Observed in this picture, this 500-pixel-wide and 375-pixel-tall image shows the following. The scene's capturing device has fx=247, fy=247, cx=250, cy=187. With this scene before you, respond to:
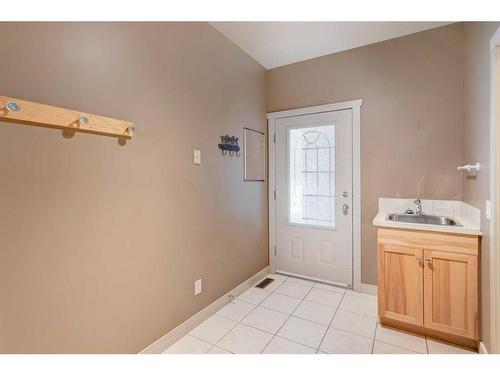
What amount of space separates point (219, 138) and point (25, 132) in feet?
4.79

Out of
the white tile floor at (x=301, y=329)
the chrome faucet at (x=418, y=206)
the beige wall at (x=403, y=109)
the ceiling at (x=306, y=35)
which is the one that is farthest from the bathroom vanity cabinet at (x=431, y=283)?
the ceiling at (x=306, y=35)

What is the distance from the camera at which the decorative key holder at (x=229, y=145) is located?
7.93 feet

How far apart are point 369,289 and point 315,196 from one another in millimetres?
1149

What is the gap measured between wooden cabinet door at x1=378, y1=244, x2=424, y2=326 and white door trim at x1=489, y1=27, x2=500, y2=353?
44 cm

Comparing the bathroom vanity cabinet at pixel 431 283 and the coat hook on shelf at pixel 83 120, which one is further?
the bathroom vanity cabinet at pixel 431 283

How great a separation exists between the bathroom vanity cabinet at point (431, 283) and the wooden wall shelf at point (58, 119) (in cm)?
209

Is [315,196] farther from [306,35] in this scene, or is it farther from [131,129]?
[131,129]

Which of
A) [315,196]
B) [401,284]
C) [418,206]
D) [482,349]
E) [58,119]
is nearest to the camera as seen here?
[58,119]

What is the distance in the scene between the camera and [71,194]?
4.32 ft

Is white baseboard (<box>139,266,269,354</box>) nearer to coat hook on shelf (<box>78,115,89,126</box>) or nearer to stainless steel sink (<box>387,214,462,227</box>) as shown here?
coat hook on shelf (<box>78,115,89,126</box>)

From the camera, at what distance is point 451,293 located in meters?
1.80

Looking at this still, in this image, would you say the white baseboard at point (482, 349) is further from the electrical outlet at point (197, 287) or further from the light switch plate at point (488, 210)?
the electrical outlet at point (197, 287)

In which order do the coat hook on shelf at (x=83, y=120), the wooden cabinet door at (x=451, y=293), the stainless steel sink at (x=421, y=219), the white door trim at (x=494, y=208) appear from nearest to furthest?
the coat hook on shelf at (x=83, y=120)
the white door trim at (x=494, y=208)
the wooden cabinet door at (x=451, y=293)
the stainless steel sink at (x=421, y=219)

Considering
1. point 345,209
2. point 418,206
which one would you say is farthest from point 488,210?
point 345,209
